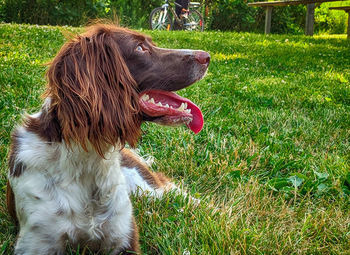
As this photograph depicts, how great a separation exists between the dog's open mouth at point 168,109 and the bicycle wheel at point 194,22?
14.1 m

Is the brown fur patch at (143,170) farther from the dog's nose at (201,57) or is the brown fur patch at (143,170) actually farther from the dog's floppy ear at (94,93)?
the dog's nose at (201,57)

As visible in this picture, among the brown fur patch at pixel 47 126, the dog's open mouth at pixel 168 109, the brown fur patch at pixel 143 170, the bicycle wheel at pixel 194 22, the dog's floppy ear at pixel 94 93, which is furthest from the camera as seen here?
the bicycle wheel at pixel 194 22

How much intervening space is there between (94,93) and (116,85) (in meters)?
0.16

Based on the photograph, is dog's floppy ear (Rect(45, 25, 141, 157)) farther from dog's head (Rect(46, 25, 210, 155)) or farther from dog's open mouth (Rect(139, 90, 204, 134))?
dog's open mouth (Rect(139, 90, 204, 134))

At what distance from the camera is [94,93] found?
196 cm

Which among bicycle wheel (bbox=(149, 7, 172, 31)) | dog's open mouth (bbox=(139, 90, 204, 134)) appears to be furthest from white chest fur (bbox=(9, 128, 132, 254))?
bicycle wheel (bbox=(149, 7, 172, 31))

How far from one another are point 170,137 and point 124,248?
164 cm

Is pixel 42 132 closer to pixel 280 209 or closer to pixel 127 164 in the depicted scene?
pixel 127 164

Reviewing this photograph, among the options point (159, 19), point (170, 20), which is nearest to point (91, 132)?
point (159, 19)

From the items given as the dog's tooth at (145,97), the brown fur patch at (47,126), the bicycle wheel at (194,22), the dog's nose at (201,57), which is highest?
the dog's nose at (201,57)

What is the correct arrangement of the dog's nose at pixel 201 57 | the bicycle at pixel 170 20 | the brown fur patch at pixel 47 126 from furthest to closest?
the bicycle at pixel 170 20 < the dog's nose at pixel 201 57 < the brown fur patch at pixel 47 126

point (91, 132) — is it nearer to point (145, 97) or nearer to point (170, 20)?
point (145, 97)

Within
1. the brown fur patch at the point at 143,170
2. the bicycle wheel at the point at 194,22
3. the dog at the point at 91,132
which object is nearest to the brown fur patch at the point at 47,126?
the dog at the point at 91,132

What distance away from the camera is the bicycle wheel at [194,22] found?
52.7ft
